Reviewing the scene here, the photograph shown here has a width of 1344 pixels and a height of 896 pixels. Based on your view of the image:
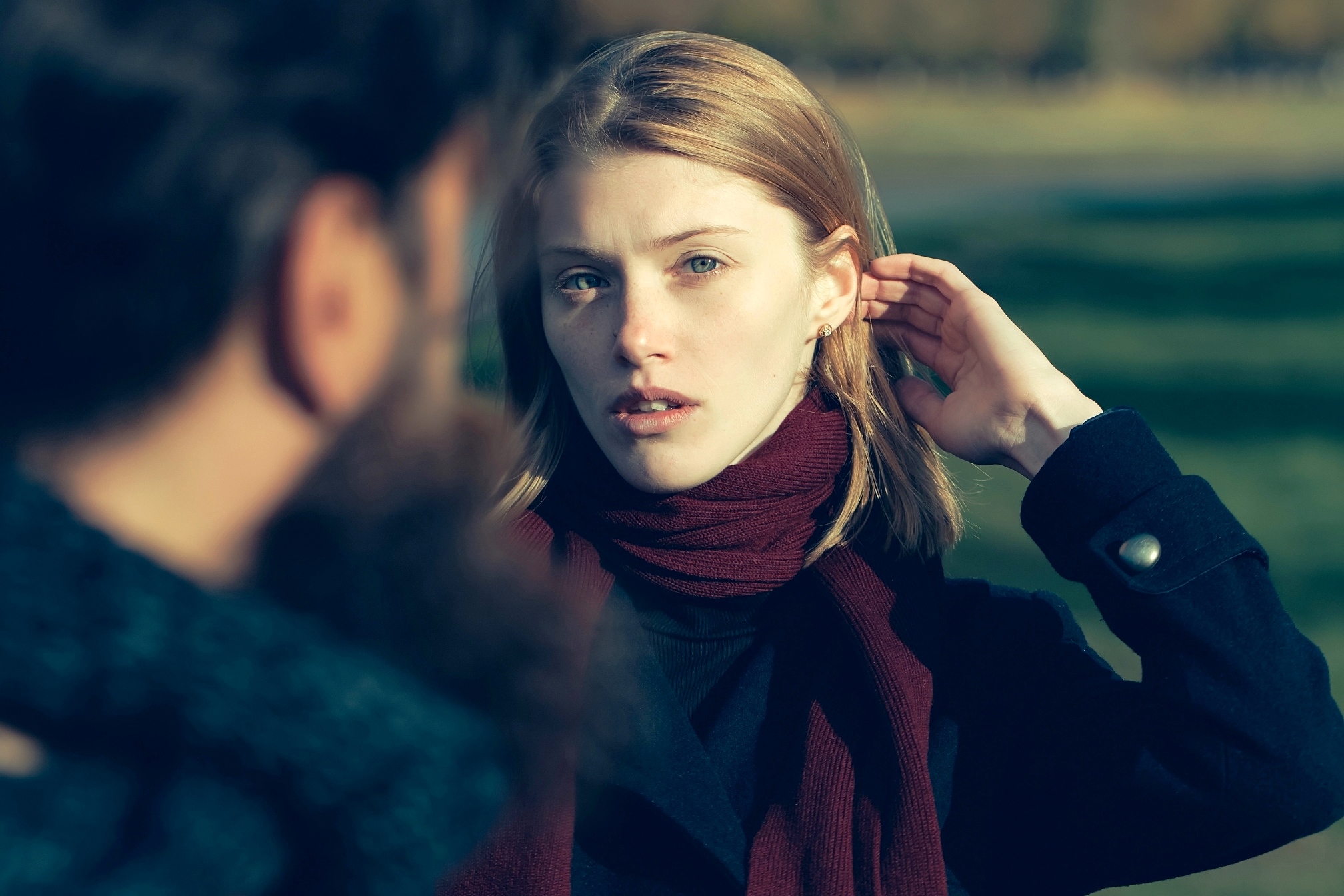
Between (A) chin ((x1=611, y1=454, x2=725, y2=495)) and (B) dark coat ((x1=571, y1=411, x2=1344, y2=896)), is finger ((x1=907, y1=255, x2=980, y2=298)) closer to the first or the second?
(B) dark coat ((x1=571, y1=411, x2=1344, y2=896))

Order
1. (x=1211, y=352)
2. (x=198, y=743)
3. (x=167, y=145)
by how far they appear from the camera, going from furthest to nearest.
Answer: (x=1211, y=352) → (x=198, y=743) → (x=167, y=145)

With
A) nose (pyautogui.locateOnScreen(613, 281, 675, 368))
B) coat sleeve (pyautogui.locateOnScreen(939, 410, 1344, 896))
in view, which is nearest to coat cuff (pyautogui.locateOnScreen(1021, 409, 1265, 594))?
coat sleeve (pyautogui.locateOnScreen(939, 410, 1344, 896))

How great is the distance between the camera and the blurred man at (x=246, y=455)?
2.76 ft

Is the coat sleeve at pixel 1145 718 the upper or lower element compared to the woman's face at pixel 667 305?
lower

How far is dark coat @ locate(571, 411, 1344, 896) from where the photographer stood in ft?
5.59

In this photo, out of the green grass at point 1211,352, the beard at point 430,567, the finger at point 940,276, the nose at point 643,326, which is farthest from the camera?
the green grass at point 1211,352

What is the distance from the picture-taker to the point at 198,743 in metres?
0.94

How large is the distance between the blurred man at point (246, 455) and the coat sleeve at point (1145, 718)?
1027 mm

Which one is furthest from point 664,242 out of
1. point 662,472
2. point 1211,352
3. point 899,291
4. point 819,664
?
point 1211,352

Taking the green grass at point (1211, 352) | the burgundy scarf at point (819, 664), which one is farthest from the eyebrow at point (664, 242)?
the green grass at point (1211, 352)

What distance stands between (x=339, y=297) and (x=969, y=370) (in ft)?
4.57

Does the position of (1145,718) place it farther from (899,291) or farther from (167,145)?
(167,145)

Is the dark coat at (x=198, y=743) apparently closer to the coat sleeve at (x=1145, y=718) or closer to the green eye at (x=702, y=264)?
the green eye at (x=702, y=264)

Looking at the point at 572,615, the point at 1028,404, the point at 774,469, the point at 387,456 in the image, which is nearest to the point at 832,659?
the point at 774,469
